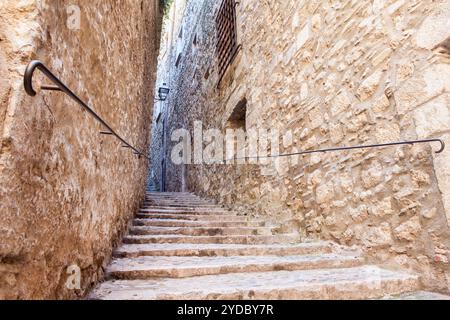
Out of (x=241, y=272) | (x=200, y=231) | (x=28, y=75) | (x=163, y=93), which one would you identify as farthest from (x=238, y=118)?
(x=163, y=93)

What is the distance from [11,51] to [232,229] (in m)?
2.51

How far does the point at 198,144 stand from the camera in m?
6.84

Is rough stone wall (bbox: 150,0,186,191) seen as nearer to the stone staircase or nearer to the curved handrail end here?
the stone staircase

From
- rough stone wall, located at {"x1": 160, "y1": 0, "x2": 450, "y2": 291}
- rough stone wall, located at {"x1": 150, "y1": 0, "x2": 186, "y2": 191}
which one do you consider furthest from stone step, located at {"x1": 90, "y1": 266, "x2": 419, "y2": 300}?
rough stone wall, located at {"x1": 150, "y1": 0, "x2": 186, "y2": 191}

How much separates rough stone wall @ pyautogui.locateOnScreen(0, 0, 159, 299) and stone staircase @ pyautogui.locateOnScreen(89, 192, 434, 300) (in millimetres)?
264

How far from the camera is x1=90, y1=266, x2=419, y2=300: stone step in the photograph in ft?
4.61

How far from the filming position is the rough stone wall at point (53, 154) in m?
0.81

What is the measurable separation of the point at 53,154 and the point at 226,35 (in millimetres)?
4785

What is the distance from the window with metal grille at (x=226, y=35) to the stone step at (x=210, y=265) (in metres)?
3.49

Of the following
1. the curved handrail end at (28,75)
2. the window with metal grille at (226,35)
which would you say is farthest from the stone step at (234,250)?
the window with metal grille at (226,35)

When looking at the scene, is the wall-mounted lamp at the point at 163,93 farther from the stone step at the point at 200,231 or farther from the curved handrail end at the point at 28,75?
the curved handrail end at the point at 28,75

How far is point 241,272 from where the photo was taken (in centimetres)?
189
